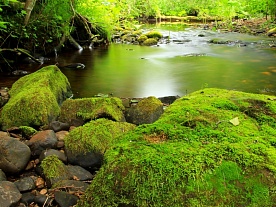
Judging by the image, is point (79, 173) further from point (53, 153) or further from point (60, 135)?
point (60, 135)

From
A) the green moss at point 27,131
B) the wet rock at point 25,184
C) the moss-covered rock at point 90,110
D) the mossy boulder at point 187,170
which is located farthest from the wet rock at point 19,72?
the mossy boulder at point 187,170

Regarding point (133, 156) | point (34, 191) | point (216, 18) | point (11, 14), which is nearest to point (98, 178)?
point (133, 156)

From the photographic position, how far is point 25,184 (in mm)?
2658

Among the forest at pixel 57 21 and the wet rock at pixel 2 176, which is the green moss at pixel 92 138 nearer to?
the wet rock at pixel 2 176

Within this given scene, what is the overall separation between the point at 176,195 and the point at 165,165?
168 millimetres

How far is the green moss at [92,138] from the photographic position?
10.4 ft

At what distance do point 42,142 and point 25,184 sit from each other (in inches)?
27.1

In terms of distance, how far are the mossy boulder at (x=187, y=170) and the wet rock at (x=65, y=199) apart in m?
0.56

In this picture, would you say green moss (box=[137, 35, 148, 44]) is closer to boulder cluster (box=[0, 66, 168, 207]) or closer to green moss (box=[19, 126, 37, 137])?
boulder cluster (box=[0, 66, 168, 207])

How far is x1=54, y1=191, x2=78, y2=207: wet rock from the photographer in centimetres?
233

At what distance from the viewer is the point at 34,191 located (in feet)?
8.67

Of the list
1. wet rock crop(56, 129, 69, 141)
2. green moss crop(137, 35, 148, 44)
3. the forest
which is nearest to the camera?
wet rock crop(56, 129, 69, 141)


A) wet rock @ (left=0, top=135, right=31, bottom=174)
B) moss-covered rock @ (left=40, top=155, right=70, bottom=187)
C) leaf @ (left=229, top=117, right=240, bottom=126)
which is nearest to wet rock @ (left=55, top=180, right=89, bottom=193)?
moss-covered rock @ (left=40, top=155, right=70, bottom=187)

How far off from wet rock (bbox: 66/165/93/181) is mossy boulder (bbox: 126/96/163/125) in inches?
59.4
